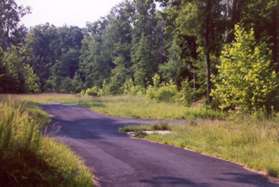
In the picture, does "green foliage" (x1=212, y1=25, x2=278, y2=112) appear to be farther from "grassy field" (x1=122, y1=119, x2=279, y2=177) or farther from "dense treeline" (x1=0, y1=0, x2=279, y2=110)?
"grassy field" (x1=122, y1=119, x2=279, y2=177)

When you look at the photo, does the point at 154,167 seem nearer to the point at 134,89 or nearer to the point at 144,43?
the point at 134,89

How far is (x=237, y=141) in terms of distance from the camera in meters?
18.2

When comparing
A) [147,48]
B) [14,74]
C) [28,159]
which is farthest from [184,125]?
[147,48]

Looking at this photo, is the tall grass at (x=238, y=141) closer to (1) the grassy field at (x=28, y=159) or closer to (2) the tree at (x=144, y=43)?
(1) the grassy field at (x=28, y=159)

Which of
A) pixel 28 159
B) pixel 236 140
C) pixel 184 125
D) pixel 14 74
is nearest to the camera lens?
pixel 28 159

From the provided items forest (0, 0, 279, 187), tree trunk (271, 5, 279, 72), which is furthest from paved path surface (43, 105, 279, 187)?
tree trunk (271, 5, 279, 72)

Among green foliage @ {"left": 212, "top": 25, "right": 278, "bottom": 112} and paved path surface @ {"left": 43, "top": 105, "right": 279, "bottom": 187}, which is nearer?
paved path surface @ {"left": 43, "top": 105, "right": 279, "bottom": 187}

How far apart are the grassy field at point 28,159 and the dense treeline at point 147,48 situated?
11.5m

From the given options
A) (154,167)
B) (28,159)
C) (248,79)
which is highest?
(248,79)

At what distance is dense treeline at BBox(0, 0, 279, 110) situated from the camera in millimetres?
37531

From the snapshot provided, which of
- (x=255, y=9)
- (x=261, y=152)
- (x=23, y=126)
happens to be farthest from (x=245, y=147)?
(x=255, y=9)

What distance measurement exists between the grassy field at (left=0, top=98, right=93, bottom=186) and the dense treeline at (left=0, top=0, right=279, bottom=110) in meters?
11.5

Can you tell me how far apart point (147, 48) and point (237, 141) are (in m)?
76.5

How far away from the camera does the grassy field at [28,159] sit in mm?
9805
